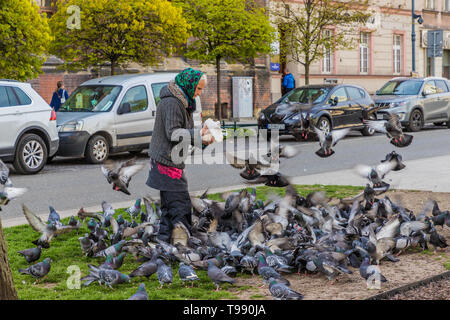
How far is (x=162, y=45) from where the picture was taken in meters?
21.0

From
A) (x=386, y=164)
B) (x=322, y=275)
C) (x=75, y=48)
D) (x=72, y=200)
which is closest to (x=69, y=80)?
(x=75, y=48)

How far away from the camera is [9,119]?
13.6 metres

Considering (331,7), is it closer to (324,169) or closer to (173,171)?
(324,169)

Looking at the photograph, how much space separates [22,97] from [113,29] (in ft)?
21.2

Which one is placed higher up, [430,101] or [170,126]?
[170,126]

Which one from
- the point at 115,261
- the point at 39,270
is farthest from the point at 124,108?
the point at 39,270

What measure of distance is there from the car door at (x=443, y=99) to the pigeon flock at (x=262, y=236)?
60.9 feet

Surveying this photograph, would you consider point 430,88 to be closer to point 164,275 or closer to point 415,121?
point 415,121

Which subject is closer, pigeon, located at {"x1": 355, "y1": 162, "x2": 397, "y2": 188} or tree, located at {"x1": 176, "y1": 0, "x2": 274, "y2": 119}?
pigeon, located at {"x1": 355, "y1": 162, "x2": 397, "y2": 188}

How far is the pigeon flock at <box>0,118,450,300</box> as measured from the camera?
18.5 feet

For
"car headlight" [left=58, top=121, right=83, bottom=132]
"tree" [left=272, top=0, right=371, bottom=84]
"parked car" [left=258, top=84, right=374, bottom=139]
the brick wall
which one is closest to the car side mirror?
"car headlight" [left=58, top=121, right=83, bottom=132]

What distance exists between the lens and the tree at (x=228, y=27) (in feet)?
79.2

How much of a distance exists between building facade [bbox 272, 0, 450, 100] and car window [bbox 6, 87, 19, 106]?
21323 millimetres

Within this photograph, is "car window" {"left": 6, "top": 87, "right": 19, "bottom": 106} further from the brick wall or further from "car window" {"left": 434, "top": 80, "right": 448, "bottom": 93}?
"car window" {"left": 434, "top": 80, "right": 448, "bottom": 93}
